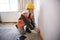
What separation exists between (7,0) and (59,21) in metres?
3.47

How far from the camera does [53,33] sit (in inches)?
95.9

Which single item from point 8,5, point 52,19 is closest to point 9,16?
point 8,5

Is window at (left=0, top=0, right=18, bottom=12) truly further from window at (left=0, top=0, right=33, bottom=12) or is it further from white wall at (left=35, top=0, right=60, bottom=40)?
white wall at (left=35, top=0, right=60, bottom=40)

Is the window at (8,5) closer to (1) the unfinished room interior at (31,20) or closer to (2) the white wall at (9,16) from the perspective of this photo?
(1) the unfinished room interior at (31,20)

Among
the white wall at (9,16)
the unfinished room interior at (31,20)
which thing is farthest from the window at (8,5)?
the white wall at (9,16)

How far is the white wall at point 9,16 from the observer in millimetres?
5238

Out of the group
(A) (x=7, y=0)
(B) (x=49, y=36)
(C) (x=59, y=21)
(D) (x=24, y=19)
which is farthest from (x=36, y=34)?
(A) (x=7, y=0)

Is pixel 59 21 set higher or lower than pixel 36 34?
higher

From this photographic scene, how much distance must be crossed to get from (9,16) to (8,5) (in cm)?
50

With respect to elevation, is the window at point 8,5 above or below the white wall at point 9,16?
above

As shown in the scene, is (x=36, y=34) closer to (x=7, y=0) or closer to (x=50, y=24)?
(x=50, y=24)

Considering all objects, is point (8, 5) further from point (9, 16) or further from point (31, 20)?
point (31, 20)

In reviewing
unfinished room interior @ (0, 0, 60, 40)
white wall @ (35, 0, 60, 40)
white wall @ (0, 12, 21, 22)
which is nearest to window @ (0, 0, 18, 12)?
unfinished room interior @ (0, 0, 60, 40)

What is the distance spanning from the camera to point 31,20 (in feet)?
13.4
